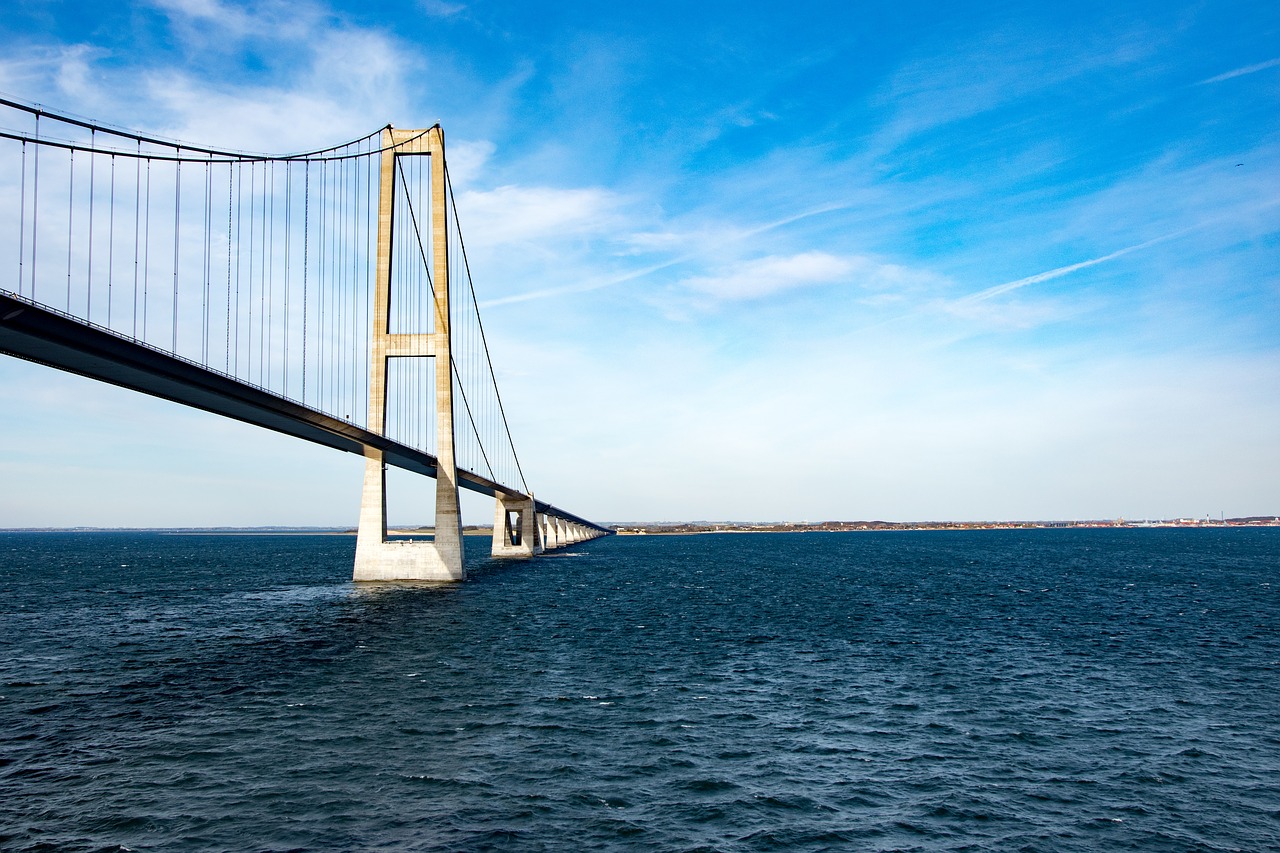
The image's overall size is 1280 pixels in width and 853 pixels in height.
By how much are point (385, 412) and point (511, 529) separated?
59153 millimetres

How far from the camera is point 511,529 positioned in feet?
397

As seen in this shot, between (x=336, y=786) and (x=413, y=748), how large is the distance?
9.82 feet

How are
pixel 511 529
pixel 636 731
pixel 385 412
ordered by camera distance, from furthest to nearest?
pixel 511 529 < pixel 385 412 < pixel 636 731

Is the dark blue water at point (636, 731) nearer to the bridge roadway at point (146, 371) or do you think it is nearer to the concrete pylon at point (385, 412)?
the bridge roadway at point (146, 371)

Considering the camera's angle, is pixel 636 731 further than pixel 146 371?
No

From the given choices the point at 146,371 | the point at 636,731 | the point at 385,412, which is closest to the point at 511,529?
the point at 385,412

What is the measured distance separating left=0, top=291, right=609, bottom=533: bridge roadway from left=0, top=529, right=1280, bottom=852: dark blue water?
35.9ft

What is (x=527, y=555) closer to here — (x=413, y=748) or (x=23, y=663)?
(x=23, y=663)

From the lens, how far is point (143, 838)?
14789 mm

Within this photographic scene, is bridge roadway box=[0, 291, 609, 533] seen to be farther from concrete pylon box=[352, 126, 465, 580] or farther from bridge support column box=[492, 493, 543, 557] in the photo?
bridge support column box=[492, 493, 543, 557]

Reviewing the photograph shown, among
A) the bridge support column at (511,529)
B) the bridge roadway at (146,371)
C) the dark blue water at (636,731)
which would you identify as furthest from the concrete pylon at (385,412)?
the bridge support column at (511,529)

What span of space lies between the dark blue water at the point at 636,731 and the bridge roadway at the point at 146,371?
11.0 meters

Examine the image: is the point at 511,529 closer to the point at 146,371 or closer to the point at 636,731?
the point at 146,371

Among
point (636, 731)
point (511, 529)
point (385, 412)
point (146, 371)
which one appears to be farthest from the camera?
point (511, 529)
